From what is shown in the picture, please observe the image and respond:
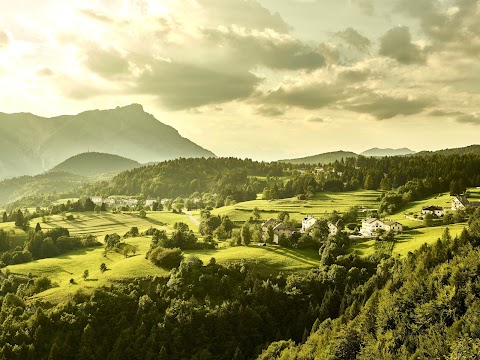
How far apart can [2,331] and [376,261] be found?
68120mm

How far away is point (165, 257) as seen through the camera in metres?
82.6

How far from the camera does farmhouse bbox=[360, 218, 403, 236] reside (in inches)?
3867

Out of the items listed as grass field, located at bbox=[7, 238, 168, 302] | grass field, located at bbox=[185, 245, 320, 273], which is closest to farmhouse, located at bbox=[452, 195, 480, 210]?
grass field, located at bbox=[185, 245, 320, 273]

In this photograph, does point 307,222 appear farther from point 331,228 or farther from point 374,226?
point 374,226

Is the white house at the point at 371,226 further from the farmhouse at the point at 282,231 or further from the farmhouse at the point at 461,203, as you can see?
the farmhouse at the point at 461,203

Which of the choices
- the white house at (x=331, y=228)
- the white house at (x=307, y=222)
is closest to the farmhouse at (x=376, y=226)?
the white house at (x=331, y=228)

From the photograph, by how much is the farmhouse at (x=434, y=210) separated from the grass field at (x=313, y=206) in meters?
24.3

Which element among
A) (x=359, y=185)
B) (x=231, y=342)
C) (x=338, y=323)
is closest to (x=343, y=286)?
(x=338, y=323)

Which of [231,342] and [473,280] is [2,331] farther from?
[473,280]

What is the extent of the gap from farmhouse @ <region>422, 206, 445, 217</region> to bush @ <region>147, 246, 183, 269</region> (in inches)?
2722

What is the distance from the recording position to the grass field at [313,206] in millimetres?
135375

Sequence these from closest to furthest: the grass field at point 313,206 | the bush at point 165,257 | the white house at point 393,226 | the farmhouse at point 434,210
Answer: the bush at point 165,257 < the white house at point 393,226 < the farmhouse at point 434,210 < the grass field at point 313,206

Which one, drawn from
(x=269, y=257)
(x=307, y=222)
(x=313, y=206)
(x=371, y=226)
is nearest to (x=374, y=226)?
(x=371, y=226)

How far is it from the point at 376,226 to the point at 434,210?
1975cm
